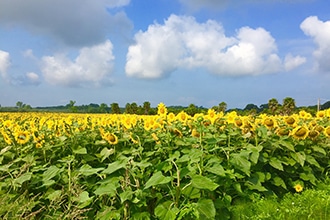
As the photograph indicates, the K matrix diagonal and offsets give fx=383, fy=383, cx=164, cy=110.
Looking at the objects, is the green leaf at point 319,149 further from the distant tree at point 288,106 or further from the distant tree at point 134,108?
the distant tree at point 134,108

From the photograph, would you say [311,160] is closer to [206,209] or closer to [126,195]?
[206,209]

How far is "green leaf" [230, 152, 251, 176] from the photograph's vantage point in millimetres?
3195

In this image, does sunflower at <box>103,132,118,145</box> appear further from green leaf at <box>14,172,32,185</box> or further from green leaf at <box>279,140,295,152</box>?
green leaf at <box>279,140,295,152</box>

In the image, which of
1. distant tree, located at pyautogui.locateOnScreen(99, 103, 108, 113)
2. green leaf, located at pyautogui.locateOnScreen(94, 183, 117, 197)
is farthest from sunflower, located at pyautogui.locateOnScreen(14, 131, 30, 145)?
distant tree, located at pyautogui.locateOnScreen(99, 103, 108, 113)

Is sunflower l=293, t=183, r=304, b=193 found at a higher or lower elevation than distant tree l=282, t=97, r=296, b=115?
lower

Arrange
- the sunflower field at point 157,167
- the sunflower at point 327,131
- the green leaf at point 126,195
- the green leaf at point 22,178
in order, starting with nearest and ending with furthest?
the green leaf at point 126,195
the sunflower field at point 157,167
the green leaf at point 22,178
the sunflower at point 327,131

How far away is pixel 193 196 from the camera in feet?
9.22

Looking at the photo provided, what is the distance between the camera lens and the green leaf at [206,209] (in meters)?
2.68

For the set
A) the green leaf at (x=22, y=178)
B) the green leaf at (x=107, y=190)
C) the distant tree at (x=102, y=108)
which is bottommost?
the green leaf at (x=107, y=190)

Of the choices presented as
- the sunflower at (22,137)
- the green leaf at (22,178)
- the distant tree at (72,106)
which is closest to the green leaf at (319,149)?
the green leaf at (22,178)

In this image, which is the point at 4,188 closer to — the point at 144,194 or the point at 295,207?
the point at 144,194

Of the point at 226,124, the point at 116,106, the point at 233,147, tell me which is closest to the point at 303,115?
the point at 226,124

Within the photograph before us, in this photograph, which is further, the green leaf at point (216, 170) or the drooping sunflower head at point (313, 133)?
the drooping sunflower head at point (313, 133)

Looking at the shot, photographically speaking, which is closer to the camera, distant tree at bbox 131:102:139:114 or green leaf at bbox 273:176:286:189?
green leaf at bbox 273:176:286:189
